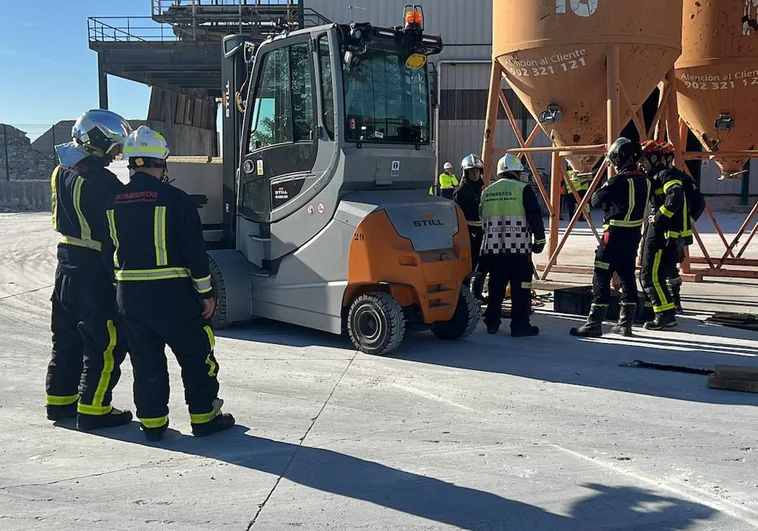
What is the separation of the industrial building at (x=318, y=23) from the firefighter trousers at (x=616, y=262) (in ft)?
51.7

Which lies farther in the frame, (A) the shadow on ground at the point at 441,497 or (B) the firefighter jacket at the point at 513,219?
(B) the firefighter jacket at the point at 513,219

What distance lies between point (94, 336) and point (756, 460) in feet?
13.4

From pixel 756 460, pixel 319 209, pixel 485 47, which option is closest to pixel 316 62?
pixel 319 209

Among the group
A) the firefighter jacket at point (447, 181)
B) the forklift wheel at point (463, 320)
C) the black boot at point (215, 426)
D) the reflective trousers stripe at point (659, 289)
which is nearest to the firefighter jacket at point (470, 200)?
the forklift wheel at point (463, 320)

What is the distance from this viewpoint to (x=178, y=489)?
384cm

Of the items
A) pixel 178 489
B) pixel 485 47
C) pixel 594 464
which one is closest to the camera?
pixel 178 489

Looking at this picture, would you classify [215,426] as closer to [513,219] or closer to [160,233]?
[160,233]

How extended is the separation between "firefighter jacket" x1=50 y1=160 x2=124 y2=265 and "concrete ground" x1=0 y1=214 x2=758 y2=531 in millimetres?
1230

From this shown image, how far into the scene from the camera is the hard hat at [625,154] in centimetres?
726

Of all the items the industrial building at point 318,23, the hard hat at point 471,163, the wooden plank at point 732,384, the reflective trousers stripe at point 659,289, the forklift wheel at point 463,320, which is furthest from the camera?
the industrial building at point 318,23

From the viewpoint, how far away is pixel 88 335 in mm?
4633

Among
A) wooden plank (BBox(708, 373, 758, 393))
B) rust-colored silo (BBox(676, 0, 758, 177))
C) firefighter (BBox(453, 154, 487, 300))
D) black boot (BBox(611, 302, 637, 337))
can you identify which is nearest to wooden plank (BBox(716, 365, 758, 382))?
wooden plank (BBox(708, 373, 758, 393))

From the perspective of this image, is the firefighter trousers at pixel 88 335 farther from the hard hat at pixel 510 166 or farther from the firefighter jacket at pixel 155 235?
the hard hat at pixel 510 166

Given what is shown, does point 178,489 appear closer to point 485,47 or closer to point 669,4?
point 669,4
